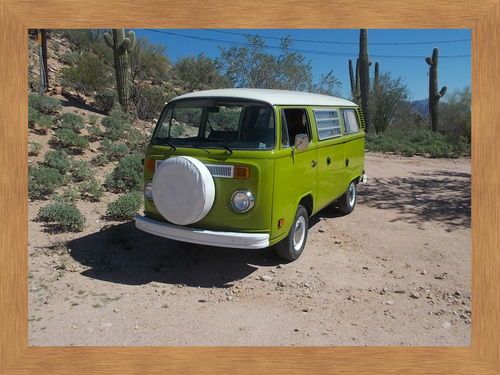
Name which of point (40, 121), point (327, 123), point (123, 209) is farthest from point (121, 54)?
point (327, 123)

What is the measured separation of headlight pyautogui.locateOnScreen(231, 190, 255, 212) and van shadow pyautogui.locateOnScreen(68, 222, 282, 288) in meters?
0.81

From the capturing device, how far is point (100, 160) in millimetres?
9633

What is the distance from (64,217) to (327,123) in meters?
3.64

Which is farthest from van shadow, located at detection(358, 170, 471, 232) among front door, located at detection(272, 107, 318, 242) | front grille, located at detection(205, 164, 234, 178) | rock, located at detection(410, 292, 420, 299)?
front grille, located at detection(205, 164, 234, 178)

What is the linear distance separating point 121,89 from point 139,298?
11.6m

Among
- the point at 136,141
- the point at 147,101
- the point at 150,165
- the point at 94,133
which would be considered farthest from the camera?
the point at 147,101

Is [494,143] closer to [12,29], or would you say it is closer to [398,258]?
[12,29]

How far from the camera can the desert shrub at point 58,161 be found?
8336 mm

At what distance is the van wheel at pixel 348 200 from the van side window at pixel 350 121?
0.88 metres

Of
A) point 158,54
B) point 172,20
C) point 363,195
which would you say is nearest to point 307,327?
point 172,20

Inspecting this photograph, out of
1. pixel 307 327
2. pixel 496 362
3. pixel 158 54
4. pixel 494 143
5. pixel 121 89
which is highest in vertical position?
pixel 158 54

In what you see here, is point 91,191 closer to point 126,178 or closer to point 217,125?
point 126,178

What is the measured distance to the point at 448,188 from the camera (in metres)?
8.00

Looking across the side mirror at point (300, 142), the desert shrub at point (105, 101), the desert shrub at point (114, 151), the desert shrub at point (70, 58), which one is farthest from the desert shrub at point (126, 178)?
the desert shrub at point (70, 58)
